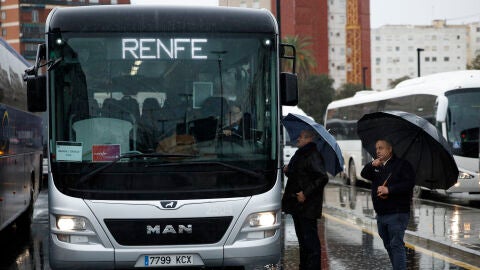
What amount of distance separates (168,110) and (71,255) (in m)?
1.75

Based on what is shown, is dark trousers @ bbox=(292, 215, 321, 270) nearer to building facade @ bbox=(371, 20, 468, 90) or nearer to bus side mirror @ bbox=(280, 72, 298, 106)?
bus side mirror @ bbox=(280, 72, 298, 106)

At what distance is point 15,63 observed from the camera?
14.7 metres

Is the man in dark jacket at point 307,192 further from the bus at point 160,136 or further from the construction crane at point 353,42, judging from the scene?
the construction crane at point 353,42

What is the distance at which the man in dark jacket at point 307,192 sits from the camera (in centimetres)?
925

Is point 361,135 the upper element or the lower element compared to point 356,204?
upper

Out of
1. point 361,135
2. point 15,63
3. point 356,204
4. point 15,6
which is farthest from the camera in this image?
point 15,6

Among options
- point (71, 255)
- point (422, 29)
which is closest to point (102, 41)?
point (71, 255)

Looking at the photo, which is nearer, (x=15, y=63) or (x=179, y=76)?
(x=179, y=76)

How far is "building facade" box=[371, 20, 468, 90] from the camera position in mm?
186250

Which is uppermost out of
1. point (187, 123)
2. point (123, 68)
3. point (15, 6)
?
point (15, 6)

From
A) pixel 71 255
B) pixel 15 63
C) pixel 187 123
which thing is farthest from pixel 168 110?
pixel 15 63

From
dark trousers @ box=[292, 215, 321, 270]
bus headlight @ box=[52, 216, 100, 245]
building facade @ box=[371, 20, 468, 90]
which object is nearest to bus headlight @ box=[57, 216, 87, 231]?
bus headlight @ box=[52, 216, 100, 245]

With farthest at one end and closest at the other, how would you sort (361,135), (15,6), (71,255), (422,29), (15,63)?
(422,29), (15,6), (15,63), (361,135), (71,255)

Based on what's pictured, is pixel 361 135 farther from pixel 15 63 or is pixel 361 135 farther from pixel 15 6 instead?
pixel 15 6
